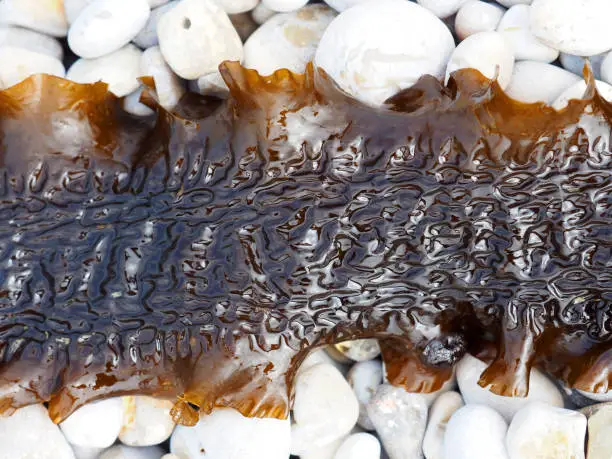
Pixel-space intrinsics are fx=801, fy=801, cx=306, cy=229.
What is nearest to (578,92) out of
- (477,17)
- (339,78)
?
(477,17)

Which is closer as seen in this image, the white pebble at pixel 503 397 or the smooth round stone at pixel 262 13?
the white pebble at pixel 503 397

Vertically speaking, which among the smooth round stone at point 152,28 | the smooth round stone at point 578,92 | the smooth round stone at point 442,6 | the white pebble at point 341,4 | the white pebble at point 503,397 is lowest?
the white pebble at point 503,397

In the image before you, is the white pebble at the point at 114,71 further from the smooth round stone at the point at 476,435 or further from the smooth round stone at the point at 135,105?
the smooth round stone at the point at 476,435

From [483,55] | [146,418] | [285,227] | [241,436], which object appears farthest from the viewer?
[146,418]

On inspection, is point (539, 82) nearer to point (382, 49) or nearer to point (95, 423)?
point (382, 49)

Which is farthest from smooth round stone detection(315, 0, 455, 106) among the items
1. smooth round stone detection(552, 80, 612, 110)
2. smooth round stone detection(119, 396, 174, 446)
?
smooth round stone detection(119, 396, 174, 446)

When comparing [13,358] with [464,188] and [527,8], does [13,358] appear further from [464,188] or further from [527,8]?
[527,8]

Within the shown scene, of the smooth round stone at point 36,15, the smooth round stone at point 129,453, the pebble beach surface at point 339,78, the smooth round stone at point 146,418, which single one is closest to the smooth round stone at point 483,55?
the pebble beach surface at point 339,78
